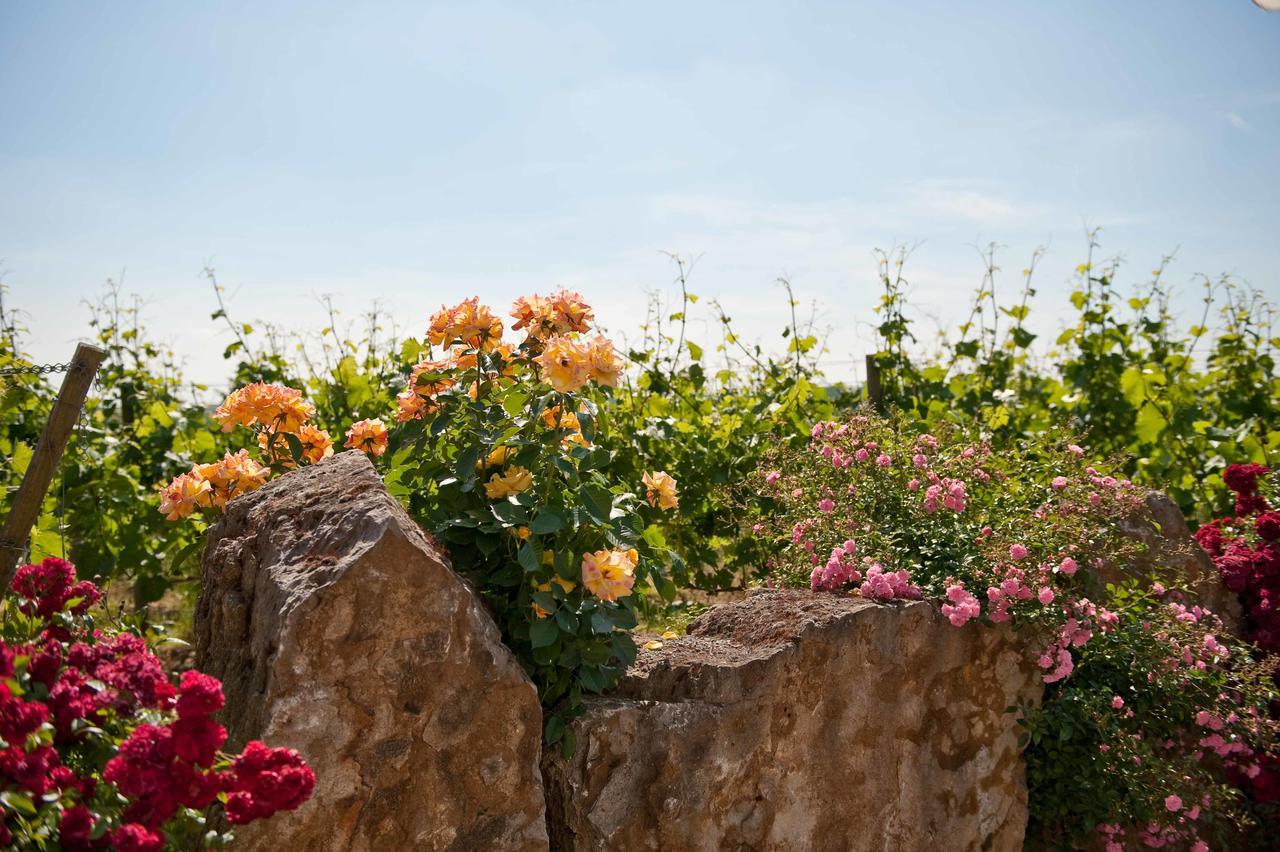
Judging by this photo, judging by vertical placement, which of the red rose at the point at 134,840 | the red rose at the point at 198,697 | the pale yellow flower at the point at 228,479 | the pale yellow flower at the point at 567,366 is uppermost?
the pale yellow flower at the point at 567,366

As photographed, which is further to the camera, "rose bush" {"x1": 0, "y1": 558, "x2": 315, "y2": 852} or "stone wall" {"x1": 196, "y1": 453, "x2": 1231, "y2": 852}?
"stone wall" {"x1": 196, "y1": 453, "x2": 1231, "y2": 852}

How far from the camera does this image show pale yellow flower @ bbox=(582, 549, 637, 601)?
2346mm

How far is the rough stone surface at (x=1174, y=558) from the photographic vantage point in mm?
3547

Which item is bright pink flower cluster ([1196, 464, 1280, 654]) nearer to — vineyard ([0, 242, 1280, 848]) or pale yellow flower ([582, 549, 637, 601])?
vineyard ([0, 242, 1280, 848])

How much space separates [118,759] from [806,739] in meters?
1.63

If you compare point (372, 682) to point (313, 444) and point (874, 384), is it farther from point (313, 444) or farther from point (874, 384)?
point (874, 384)

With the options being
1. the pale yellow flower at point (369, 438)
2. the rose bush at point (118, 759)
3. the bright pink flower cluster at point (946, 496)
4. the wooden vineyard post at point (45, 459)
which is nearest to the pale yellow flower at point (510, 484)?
the pale yellow flower at point (369, 438)

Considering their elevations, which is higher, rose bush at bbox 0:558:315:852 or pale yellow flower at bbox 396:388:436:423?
pale yellow flower at bbox 396:388:436:423

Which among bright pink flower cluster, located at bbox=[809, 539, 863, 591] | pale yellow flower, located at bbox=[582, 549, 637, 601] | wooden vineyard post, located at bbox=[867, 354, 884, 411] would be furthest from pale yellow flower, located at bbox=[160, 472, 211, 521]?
wooden vineyard post, located at bbox=[867, 354, 884, 411]

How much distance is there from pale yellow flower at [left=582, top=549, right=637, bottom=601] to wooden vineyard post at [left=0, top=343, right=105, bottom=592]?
1167mm

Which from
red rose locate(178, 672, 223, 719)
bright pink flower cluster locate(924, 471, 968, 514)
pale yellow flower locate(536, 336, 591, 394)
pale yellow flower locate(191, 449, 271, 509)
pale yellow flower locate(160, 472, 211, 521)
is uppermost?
pale yellow flower locate(536, 336, 591, 394)

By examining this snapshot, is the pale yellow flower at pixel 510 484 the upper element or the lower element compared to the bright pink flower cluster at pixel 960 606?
upper

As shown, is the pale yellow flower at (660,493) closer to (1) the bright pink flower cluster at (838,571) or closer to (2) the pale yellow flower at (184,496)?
(1) the bright pink flower cluster at (838,571)

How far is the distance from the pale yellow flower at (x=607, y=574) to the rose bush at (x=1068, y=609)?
882 mm
